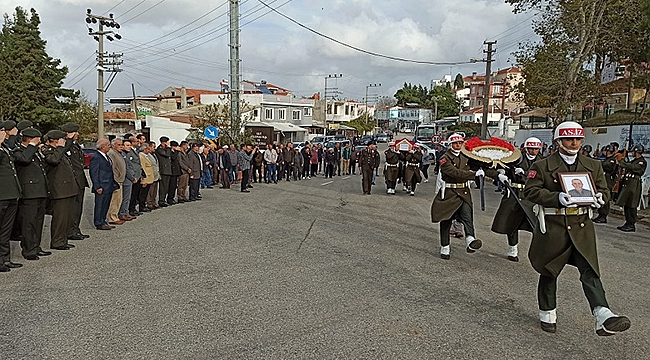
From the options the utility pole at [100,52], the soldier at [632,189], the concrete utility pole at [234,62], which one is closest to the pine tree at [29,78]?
the utility pole at [100,52]

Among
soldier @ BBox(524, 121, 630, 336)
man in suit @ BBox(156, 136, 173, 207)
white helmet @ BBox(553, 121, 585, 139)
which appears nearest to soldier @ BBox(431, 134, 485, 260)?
soldier @ BBox(524, 121, 630, 336)

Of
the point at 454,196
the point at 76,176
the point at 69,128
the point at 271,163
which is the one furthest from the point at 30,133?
the point at 271,163

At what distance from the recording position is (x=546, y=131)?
2989 cm

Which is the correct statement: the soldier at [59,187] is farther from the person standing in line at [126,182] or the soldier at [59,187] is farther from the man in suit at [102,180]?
the person standing in line at [126,182]

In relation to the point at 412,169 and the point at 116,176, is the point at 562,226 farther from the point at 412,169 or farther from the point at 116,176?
the point at 412,169

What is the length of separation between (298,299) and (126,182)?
7077 mm

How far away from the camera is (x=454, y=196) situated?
346 inches

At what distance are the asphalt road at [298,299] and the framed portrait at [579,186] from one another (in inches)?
52.7

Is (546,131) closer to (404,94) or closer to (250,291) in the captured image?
(250,291)

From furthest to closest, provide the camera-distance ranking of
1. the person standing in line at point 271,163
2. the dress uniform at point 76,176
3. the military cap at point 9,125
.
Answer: the person standing in line at point 271,163 < the dress uniform at point 76,176 < the military cap at point 9,125

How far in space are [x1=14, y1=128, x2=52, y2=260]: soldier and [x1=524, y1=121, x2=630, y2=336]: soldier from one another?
684 centimetres

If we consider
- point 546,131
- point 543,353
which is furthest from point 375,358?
point 546,131

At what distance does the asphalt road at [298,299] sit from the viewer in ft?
16.5

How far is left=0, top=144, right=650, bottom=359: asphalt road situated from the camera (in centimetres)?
504
